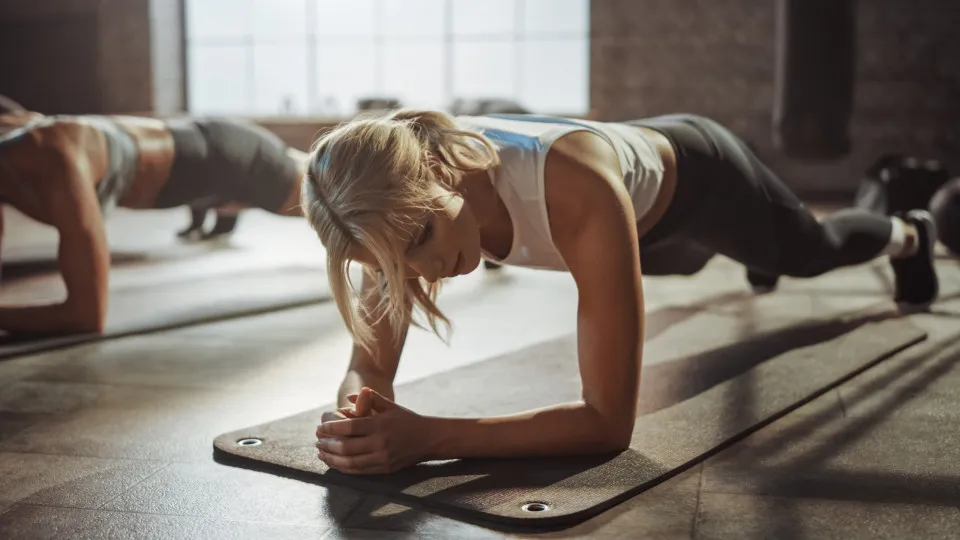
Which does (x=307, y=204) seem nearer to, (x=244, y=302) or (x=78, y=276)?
(x=78, y=276)

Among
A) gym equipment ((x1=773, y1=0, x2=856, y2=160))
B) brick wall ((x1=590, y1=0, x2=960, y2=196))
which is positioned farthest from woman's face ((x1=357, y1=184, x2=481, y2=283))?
brick wall ((x1=590, y1=0, x2=960, y2=196))

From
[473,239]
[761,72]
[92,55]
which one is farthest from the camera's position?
[92,55]

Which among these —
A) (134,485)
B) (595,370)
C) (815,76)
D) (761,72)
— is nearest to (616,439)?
(595,370)

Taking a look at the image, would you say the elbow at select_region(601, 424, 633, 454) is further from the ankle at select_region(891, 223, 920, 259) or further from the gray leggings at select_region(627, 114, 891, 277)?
the ankle at select_region(891, 223, 920, 259)

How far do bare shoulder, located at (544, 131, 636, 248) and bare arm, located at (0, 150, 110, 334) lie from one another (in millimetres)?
1390

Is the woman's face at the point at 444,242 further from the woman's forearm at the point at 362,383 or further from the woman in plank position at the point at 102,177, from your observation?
the woman in plank position at the point at 102,177

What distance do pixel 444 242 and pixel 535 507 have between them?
36cm

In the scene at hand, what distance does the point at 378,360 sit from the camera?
66.7 inches

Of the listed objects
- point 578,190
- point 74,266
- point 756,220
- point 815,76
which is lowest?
point 74,266

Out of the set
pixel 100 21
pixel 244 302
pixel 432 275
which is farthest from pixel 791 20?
pixel 100 21

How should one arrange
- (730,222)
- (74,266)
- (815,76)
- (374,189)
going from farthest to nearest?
(815,76) < (74,266) < (730,222) < (374,189)

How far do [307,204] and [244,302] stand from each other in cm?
175

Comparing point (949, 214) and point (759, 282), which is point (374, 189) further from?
point (949, 214)

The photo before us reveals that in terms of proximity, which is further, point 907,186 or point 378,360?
point 907,186
